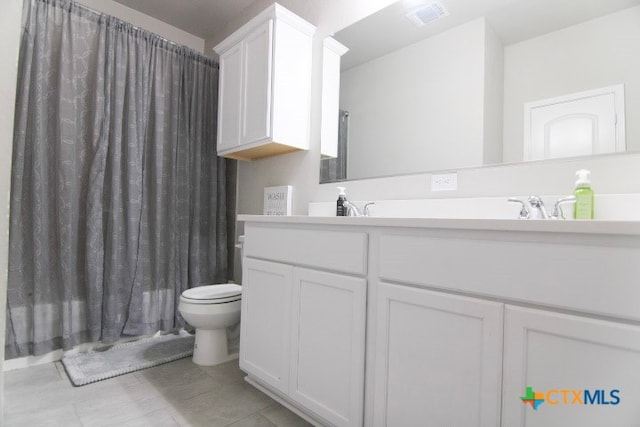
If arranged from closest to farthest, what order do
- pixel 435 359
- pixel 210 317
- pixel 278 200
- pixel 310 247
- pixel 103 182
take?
pixel 435 359, pixel 310 247, pixel 210 317, pixel 103 182, pixel 278 200

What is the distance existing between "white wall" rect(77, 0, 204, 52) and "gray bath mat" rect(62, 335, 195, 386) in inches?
95.4

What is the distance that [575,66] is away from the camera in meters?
1.23

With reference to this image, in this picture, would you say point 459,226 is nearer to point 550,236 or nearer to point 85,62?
point 550,236

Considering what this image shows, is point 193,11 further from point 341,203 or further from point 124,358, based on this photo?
point 124,358

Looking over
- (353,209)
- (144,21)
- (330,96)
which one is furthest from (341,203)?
(144,21)

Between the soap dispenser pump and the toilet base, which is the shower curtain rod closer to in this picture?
Answer: the soap dispenser pump

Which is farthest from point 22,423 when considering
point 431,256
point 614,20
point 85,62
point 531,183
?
point 614,20

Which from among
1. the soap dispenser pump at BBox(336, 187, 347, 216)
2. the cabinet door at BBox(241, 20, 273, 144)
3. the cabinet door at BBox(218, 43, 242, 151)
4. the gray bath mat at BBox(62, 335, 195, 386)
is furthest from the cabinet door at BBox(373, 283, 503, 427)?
the cabinet door at BBox(218, 43, 242, 151)

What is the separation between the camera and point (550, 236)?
30.4 inches

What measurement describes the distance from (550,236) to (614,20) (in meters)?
0.99

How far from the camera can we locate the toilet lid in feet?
6.15

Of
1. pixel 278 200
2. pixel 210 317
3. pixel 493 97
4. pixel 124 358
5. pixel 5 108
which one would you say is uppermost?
pixel 493 97

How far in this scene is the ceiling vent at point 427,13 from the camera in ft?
5.22

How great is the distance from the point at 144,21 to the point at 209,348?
258 centimetres
